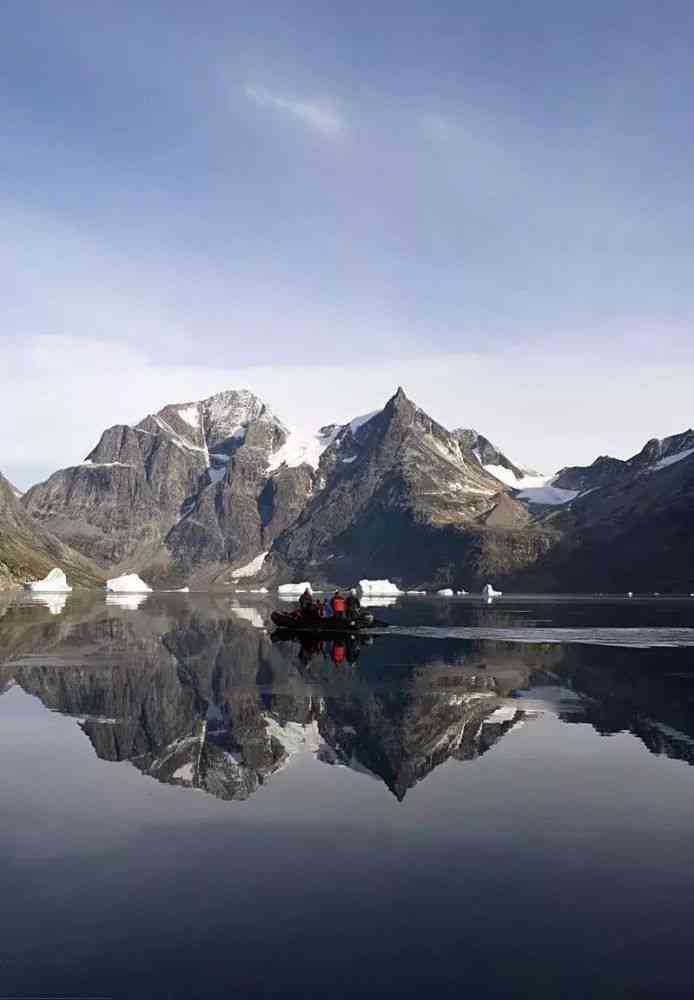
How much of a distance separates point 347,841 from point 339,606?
331 ft

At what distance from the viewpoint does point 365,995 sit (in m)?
17.4

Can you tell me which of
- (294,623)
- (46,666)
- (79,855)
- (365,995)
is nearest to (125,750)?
(79,855)

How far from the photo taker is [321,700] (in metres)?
57.9

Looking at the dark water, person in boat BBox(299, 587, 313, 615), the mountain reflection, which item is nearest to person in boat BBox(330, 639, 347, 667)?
the mountain reflection

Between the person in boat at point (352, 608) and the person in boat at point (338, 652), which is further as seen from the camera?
the person in boat at point (352, 608)

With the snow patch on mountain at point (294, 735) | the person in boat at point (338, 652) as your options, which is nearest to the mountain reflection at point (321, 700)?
the snow patch on mountain at point (294, 735)

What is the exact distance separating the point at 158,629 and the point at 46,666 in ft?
191

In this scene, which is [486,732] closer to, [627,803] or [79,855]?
[627,803]

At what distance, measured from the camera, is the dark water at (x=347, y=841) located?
61.7 feet

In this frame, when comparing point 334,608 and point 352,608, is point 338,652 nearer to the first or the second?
point 352,608

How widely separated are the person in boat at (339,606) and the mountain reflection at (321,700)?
21.8m

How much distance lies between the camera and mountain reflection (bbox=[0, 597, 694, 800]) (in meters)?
40.4

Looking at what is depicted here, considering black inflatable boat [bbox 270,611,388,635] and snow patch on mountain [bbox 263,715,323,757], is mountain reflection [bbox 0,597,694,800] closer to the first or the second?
snow patch on mountain [bbox 263,715,323,757]

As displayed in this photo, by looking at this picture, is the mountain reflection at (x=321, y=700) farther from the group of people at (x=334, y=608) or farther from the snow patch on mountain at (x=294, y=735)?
the group of people at (x=334, y=608)
